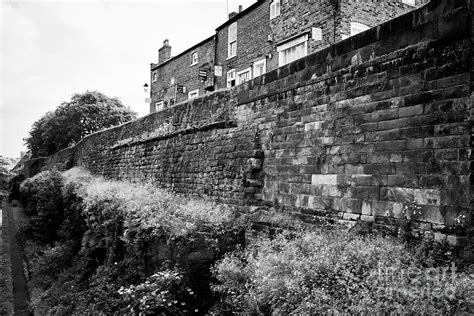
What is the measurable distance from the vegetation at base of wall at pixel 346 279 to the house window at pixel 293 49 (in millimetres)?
8633

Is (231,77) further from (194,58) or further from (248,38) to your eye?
(194,58)

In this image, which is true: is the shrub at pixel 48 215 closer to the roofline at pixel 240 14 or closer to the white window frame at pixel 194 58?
the white window frame at pixel 194 58

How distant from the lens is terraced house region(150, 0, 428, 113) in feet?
38.0

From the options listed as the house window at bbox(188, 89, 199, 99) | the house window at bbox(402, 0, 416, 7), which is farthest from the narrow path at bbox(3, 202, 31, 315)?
the house window at bbox(402, 0, 416, 7)

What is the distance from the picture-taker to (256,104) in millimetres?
7504

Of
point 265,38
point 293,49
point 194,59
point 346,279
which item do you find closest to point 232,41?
point 265,38

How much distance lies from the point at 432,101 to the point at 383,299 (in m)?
2.37

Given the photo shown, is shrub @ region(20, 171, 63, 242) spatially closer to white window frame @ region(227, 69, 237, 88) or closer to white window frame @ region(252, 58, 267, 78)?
white window frame @ region(227, 69, 237, 88)

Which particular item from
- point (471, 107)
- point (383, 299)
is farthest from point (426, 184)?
point (383, 299)

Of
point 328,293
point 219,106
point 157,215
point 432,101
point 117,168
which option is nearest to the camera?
point 328,293

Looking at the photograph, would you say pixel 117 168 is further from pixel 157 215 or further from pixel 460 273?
pixel 460 273

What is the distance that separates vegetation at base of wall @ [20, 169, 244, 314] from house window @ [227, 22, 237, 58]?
28.8ft

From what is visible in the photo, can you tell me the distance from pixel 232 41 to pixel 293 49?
5097mm

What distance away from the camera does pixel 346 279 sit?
3.91 meters
